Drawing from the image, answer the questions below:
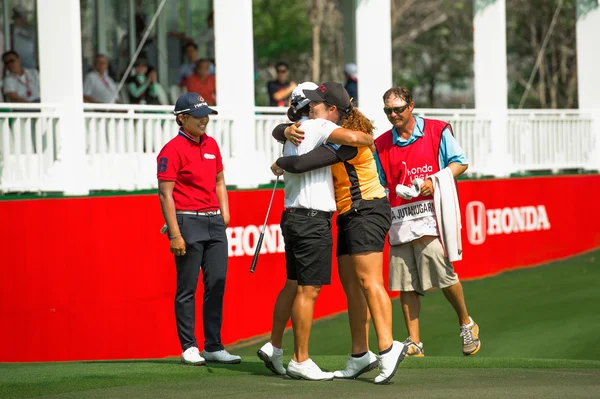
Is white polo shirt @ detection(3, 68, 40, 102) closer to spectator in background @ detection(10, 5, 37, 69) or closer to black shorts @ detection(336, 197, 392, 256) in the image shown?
spectator in background @ detection(10, 5, 37, 69)

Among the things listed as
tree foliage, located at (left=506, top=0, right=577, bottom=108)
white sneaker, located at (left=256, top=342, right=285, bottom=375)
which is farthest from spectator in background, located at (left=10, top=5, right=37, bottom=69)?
tree foliage, located at (left=506, top=0, right=577, bottom=108)

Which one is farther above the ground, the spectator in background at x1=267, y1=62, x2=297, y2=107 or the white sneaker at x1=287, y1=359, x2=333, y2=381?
the spectator in background at x1=267, y1=62, x2=297, y2=107

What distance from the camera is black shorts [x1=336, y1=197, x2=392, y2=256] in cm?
776

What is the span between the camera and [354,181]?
786cm

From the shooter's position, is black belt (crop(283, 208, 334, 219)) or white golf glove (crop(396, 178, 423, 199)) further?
white golf glove (crop(396, 178, 423, 199))

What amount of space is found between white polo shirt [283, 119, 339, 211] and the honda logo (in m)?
8.68

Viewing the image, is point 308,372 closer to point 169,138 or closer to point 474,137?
point 169,138

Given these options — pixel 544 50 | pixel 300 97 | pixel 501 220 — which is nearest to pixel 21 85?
pixel 501 220

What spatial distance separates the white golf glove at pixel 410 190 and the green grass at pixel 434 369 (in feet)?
4.11

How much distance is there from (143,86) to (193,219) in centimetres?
770

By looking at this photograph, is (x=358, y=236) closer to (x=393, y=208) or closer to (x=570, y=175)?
(x=393, y=208)

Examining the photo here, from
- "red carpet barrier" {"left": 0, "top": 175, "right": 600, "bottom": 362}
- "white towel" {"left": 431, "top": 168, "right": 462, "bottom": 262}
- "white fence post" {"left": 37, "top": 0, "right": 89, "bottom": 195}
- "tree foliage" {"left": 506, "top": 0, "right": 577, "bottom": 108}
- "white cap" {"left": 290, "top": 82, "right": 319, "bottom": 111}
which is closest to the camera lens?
"white cap" {"left": 290, "top": 82, "right": 319, "bottom": 111}

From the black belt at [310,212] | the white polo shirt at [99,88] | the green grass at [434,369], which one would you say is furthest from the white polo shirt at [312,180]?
the white polo shirt at [99,88]

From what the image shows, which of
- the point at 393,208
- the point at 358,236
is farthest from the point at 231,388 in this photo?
the point at 393,208
